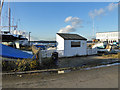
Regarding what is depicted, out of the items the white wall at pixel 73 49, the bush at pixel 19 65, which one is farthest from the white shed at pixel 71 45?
the bush at pixel 19 65

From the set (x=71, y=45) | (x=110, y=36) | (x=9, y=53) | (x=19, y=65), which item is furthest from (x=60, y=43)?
(x=110, y=36)

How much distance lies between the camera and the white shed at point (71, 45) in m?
12.1

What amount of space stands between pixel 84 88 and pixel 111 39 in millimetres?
68912

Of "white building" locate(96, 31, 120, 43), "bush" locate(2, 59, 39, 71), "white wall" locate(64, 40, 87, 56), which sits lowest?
"bush" locate(2, 59, 39, 71)

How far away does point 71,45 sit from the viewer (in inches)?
498

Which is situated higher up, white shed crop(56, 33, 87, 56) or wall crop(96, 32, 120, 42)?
wall crop(96, 32, 120, 42)

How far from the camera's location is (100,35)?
65750 mm

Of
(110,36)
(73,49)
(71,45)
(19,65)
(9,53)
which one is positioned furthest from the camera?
(110,36)

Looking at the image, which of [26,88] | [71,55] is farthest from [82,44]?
[26,88]

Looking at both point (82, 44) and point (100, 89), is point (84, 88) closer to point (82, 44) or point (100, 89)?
point (100, 89)

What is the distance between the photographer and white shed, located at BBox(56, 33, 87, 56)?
12.1m

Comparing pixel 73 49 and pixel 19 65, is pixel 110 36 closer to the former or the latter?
pixel 73 49

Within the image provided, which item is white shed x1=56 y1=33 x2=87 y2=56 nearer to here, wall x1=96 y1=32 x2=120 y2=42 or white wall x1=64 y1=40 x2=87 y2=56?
white wall x1=64 y1=40 x2=87 y2=56

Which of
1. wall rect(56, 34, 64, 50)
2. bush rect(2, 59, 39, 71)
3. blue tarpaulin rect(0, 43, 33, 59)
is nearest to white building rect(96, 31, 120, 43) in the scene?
wall rect(56, 34, 64, 50)
